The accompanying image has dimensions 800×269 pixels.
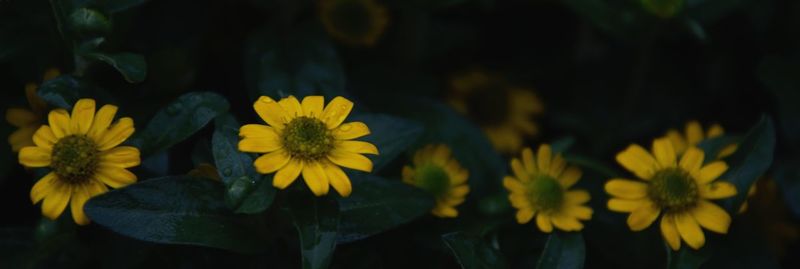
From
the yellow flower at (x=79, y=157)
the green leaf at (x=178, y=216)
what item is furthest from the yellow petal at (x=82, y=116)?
the green leaf at (x=178, y=216)

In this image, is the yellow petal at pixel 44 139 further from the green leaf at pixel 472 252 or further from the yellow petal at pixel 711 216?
the yellow petal at pixel 711 216

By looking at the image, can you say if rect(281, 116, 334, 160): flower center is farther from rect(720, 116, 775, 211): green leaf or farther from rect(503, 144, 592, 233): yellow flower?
rect(720, 116, 775, 211): green leaf

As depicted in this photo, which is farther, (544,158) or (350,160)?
(544,158)

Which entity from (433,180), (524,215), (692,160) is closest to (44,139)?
(433,180)

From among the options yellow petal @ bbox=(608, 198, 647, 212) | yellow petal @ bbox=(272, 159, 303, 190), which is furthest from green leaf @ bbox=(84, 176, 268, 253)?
yellow petal @ bbox=(608, 198, 647, 212)

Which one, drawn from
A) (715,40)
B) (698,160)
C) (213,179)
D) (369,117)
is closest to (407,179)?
(369,117)

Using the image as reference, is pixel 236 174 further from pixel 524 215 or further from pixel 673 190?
Result: pixel 673 190
